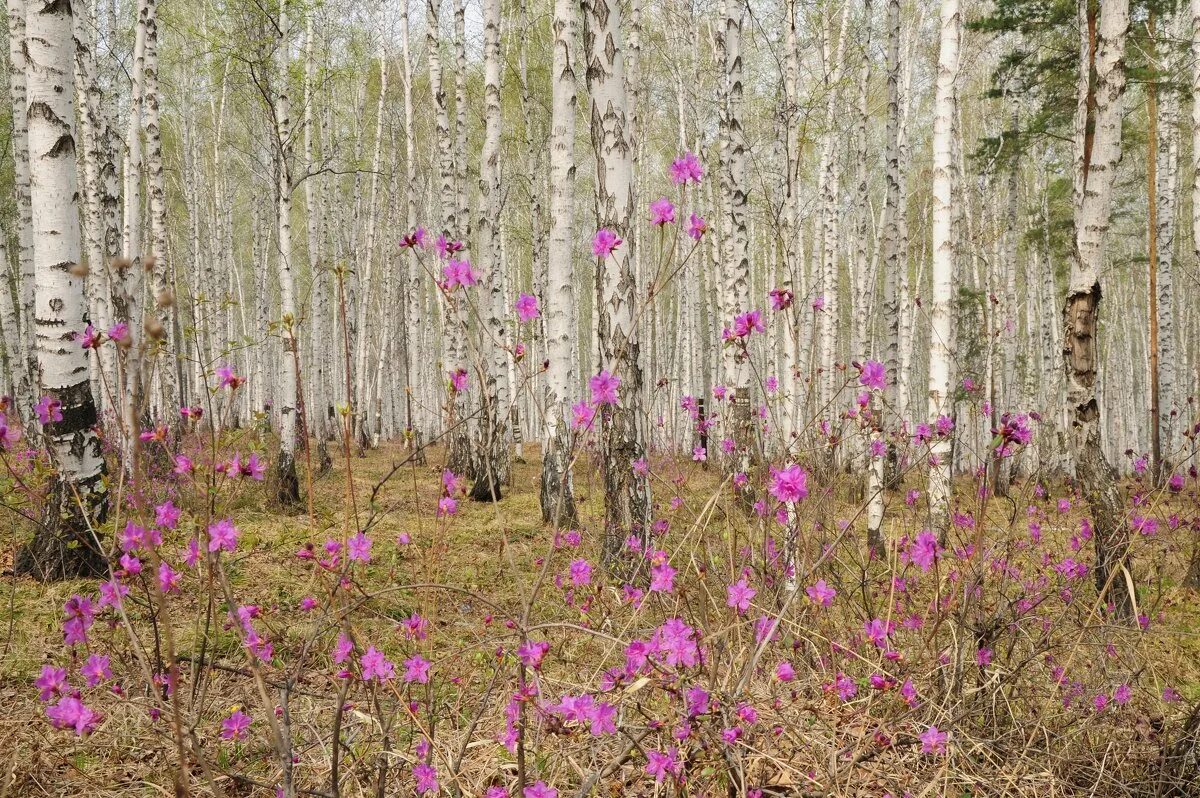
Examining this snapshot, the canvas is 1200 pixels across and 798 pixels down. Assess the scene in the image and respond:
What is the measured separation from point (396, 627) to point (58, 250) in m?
2.79

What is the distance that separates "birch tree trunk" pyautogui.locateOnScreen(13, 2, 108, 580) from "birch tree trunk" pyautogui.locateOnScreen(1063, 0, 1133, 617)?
5.63m

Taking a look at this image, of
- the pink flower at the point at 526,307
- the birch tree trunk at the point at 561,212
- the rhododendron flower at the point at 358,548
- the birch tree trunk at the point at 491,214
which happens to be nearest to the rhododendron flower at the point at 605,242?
the pink flower at the point at 526,307

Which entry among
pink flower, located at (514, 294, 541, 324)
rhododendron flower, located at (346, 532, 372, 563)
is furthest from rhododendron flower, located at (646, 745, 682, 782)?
pink flower, located at (514, 294, 541, 324)

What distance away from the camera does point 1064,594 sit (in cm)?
A: 298

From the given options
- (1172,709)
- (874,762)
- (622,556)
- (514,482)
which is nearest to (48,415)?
(622,556)

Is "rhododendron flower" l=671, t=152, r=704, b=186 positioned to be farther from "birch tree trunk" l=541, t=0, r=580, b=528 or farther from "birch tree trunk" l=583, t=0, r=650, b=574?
"birch tree trunk" l=541, t=0, r=580, b=528

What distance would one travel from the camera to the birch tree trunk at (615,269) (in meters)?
4.26

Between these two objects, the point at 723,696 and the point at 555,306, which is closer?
the point at 723,696

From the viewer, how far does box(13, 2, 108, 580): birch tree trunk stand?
380 cm

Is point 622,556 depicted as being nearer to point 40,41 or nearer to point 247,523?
point 247,523

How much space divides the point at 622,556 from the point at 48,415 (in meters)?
2.91

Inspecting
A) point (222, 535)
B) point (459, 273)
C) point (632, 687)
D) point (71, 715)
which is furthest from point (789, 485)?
point (71, 715)

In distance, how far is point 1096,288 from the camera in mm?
4180

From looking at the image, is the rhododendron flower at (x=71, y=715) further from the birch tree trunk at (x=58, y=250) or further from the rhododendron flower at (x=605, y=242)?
the birch tree trunk at (x=58, y=250)
